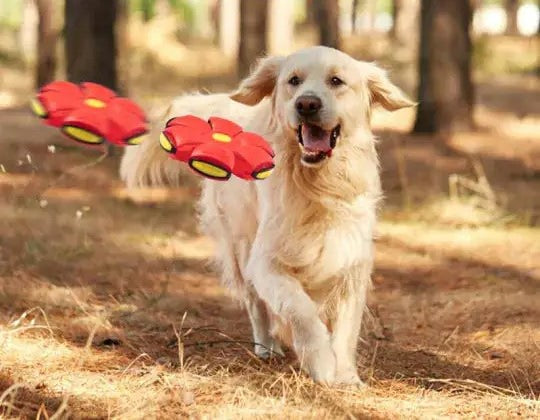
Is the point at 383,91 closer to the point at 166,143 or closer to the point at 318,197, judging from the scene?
the point at 318,197

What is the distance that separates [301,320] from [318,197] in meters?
0.59

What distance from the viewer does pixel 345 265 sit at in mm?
4555

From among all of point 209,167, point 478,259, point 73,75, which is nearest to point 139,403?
point 209,167

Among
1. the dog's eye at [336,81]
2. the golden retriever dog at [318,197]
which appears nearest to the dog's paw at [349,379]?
the golden retriever dog at [318,197]

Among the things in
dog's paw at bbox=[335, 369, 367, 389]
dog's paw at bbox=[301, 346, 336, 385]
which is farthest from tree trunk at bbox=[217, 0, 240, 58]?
dog's paw at bbox=[301, 346, 336, 385]

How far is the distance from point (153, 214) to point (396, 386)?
5.46m

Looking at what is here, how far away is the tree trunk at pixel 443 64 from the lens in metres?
13.0

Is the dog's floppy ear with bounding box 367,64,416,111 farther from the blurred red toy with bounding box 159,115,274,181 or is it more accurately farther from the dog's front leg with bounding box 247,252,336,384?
the dog's front leg with bounding box 247,252,336,384

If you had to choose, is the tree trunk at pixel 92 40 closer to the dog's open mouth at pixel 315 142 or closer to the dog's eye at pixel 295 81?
the dog's eye at pixel 295 81

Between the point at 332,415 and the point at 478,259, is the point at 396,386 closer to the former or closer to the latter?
the point at 332,415

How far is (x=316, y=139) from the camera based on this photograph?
4465mm

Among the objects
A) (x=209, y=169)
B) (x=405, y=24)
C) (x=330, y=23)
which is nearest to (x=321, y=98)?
(x=209, y=169)

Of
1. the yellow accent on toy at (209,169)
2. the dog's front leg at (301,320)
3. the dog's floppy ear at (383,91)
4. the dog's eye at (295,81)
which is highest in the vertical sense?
the dog's eye at (295,81)

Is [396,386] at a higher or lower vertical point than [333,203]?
lower
